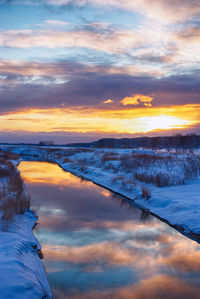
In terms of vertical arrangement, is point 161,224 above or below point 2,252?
below

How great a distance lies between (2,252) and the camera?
5.72 meters

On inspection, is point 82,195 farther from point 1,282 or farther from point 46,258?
point 1,282

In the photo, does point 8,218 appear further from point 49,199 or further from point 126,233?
point 49,199

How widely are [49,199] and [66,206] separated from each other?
1.92m

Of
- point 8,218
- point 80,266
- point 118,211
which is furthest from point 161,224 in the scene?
point 8,218

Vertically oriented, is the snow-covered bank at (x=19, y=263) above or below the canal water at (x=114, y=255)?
above

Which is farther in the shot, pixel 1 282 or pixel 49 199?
pixel 49 199

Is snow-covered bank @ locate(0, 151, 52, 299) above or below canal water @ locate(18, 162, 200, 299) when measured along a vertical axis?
above

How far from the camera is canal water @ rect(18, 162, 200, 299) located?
5.62 meters

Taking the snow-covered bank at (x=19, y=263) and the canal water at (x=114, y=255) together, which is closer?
the snow-covered bank at (x=19, y=263)

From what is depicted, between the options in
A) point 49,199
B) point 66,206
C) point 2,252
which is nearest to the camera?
point 2,252

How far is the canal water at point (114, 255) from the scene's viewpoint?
562 centimetres

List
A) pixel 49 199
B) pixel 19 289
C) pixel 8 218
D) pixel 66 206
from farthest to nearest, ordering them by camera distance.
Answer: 1. pixel 49 199
2. pixel 66 206
3. pixel 8 218
4. pixel 19 289

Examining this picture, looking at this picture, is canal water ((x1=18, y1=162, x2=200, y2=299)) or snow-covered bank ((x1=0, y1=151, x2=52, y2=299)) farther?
canal water ((x1=18, y1=162, x2=200, y2=299))
